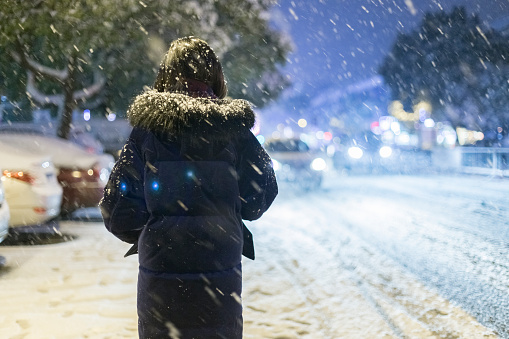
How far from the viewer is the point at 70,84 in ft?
61.9

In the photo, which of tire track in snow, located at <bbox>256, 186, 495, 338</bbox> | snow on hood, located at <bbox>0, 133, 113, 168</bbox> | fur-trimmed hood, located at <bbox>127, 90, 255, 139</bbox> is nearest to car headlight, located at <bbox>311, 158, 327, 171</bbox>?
tire track in snow, located at <bbox>256, 186, 495, 338</bbox>

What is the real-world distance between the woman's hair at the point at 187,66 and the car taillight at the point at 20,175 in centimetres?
562

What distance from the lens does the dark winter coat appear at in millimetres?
1974

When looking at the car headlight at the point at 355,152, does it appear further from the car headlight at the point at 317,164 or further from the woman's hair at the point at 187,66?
the woman's hair at the point at 187,66

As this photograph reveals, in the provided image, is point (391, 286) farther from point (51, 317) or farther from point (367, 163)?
point (367, 163)

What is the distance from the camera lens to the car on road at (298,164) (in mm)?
16688

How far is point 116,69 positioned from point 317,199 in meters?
10.0

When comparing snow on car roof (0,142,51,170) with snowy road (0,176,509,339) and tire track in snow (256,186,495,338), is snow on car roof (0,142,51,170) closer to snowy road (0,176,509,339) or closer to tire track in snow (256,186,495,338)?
snowy road (0,176,509,339)

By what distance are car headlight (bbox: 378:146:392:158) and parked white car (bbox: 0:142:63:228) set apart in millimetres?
26299

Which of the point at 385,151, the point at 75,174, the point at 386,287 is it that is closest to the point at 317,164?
the point at 75,174

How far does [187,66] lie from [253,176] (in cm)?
51

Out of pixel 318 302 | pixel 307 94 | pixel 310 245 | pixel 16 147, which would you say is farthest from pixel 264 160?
pixel 307 94

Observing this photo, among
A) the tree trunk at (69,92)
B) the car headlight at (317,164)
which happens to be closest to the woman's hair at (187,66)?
the car headlight at (317,164)

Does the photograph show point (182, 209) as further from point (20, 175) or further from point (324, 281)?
point (20, 175)
